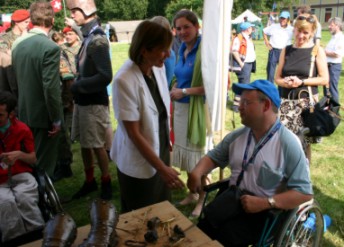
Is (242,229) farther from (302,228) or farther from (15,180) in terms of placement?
(15,180)

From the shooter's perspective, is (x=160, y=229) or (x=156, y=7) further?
(x=156, y=7)

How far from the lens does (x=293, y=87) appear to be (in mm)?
3570

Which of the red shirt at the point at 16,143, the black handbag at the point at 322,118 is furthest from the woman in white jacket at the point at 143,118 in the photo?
the black handbag at the point at 322,118

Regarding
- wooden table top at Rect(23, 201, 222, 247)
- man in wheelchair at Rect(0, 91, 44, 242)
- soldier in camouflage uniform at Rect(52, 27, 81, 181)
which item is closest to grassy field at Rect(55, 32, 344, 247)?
soldier in camouflage uniform at Rect(52, 27, 81, 181)

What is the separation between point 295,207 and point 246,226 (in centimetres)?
31

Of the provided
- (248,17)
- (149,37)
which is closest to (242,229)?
(149,37)

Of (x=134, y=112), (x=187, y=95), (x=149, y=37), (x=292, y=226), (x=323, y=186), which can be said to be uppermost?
(x=149, y=37)

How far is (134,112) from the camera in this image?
1907 millimetres

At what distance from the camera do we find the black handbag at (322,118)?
3230mm

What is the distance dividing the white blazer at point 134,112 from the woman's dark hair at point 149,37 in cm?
10

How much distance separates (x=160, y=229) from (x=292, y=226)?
88 cm

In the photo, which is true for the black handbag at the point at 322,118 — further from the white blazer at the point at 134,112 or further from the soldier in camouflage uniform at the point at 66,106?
the soldier in camouflage uniform at the point at 66,106

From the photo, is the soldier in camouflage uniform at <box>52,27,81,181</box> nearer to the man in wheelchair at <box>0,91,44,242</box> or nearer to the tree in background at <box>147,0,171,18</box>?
the man in wheelchair at <box>0,91,44,242</box>

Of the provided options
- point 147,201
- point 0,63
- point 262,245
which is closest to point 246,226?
point 262,245
